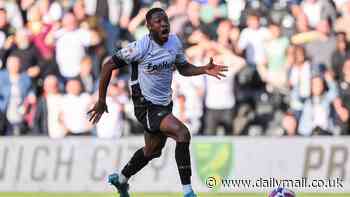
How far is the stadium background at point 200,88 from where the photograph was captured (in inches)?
645

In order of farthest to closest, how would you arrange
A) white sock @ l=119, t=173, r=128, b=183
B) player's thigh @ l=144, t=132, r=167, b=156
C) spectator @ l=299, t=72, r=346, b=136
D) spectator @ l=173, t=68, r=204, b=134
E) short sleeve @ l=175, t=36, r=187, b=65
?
spectator @ l=173, t=68, r=204, b=134 < spectator @ l=299, t=72, r=346, b=136 < white sock @ l=119, t=173, r=128, b=183 < player's thigh @ l=144, t=132, r=167, b=156 < short sleeve @ l=175, t=36, r=187, b=65

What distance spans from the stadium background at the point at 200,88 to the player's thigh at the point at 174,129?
178 inches

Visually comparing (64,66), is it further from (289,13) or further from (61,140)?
(289,13)

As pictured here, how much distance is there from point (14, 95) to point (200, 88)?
10.9ft

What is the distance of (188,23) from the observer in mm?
18938

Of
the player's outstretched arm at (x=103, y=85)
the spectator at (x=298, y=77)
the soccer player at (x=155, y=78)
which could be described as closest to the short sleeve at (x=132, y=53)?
Result: the soccer player at (x=155, y=78)

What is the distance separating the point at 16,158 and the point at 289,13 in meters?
5.44

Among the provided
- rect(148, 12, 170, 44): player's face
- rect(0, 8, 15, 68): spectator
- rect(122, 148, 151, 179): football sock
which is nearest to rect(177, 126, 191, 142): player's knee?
rect(122, 148, 151, 179): football sock

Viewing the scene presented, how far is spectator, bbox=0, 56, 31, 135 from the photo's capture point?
18609mm

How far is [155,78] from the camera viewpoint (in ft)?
39.3

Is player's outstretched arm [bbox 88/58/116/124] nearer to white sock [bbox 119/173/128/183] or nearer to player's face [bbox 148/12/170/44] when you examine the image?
player's face [bbox 148/12/170/44]

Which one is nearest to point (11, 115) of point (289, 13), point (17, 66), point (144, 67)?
point (17, 66)

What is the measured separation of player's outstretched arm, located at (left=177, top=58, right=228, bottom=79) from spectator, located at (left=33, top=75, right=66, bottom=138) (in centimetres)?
621

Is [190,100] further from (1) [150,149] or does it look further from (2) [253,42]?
(1) [150,149]
